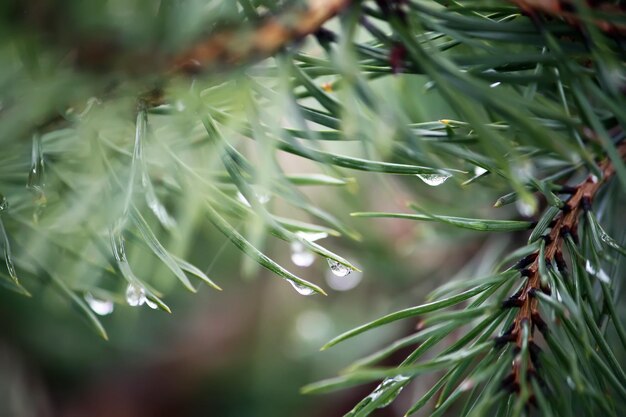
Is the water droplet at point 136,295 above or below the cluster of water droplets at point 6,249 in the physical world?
below

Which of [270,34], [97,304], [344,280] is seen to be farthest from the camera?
[344,280]

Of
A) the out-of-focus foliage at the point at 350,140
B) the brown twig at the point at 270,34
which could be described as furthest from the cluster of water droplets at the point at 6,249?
the brown twig at the point at 270,34

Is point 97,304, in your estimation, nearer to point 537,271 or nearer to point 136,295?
point 136,295

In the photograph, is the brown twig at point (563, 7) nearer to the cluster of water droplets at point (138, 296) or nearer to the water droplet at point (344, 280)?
the cluster of water droplets at point (138, 296)

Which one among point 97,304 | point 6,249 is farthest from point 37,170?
point 97,304

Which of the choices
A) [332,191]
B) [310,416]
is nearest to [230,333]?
[310,416]

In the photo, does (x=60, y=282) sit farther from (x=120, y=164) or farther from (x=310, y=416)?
(x=310, y=416)

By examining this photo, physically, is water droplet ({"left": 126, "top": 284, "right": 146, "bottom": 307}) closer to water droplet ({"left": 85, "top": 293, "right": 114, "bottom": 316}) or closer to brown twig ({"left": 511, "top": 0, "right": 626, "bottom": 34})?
water droplet ({"left": 85, "top": 293, "right": 114, "bottom": 316})

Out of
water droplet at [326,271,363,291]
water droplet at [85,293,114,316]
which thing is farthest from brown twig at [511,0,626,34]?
water droplet at [326,271,363,291]
